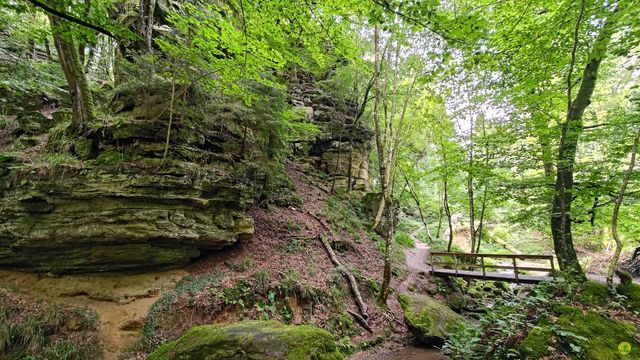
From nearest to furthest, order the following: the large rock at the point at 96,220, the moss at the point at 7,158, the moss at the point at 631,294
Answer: the moss at the point at 631,294 < the large rock at the point at 96,220 < the moss at the point at 7,158

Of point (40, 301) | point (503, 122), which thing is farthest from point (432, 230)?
point (40, 301)

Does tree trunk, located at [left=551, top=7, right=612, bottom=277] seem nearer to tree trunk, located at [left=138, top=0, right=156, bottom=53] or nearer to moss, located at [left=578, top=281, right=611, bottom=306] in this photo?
moss, located at [left=578, top=281, right=611, bottom=306]

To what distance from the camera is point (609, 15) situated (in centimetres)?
569

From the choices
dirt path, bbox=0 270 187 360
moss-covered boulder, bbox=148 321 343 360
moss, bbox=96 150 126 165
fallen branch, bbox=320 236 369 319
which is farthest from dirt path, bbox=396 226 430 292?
moss, bbox=96 150 126 165

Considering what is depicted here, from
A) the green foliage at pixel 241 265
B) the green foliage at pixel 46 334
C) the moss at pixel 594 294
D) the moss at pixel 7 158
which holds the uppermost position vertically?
the moss at pixel 7 158

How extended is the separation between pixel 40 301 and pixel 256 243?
15.7ft

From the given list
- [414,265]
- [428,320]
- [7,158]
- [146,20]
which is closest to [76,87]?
[7,158]

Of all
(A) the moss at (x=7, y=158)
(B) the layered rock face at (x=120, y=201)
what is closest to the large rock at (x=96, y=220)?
(B) the layered rock face at (x=120, y=201)

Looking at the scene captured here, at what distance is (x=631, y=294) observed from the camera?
5332mm

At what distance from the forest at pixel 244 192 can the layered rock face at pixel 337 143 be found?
6.26 meters

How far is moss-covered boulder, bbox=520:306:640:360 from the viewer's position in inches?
155

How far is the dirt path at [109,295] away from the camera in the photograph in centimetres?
534

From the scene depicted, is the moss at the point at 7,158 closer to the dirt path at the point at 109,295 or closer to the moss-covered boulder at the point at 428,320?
the dirt path at the point at 109,295

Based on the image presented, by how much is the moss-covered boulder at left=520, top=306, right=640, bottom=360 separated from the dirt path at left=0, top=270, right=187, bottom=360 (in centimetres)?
724
